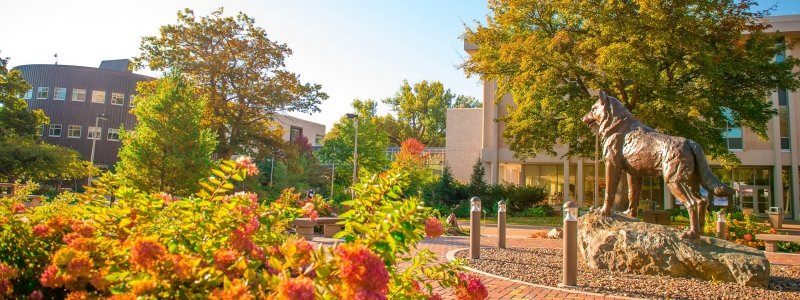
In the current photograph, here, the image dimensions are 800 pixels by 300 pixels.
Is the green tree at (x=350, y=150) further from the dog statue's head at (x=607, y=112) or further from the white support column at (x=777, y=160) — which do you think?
the dog statue's head at (x=607, y=112)

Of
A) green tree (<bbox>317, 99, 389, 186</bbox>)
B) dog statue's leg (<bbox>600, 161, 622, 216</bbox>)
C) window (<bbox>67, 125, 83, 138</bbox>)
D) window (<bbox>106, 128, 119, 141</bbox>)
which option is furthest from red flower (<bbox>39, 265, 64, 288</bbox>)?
window (<bbox>67, 125, 83, 138</bbox>)

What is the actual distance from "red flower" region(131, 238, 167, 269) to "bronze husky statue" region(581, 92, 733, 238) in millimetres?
7587

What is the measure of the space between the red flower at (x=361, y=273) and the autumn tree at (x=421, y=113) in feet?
209

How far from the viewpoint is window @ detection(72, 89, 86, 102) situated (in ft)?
147

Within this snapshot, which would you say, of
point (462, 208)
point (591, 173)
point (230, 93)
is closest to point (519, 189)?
point (462, 208)

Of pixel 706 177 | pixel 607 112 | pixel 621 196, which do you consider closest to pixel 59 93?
pixel 621 196

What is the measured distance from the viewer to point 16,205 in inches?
116

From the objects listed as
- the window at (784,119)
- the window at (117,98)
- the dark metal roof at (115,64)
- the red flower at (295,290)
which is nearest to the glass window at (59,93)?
the window at (117,98)

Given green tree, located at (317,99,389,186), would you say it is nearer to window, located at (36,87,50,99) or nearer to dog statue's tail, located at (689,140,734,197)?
window, located at (36,87,50,99)

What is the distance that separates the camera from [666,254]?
748cm

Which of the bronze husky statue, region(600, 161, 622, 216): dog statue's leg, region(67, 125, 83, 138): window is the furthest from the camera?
region(67, 125, 83, 138): window

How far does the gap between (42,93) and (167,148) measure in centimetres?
3359

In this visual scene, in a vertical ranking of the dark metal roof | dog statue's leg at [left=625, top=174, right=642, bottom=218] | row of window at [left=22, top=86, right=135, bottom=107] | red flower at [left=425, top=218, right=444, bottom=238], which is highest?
the dark metal roof

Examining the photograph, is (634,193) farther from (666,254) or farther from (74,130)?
(74,130)
